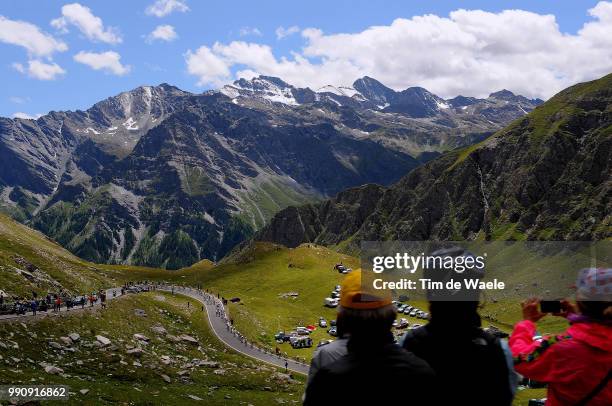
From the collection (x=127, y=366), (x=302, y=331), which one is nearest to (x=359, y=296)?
(x=127, y=366)

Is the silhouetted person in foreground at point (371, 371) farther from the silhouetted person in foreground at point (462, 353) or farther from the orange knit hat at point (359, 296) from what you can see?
the silhouetted person in foreground at point (462, 353)

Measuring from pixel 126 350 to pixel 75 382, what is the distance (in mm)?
13795

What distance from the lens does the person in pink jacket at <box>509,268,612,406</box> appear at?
7062mm

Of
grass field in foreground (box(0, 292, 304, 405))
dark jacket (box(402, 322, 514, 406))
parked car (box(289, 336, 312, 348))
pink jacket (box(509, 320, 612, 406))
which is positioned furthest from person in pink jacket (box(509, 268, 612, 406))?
parked car (box(289, 336, 312, 348))

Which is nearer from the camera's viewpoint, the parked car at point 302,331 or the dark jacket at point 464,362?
the dark jacket at point 464,362

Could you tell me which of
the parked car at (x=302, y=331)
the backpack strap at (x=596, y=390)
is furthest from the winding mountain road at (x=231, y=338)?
the backpack strap at (x=596, y=390)

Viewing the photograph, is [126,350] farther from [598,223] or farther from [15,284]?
[598,223]

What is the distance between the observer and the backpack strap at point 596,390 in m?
7.02

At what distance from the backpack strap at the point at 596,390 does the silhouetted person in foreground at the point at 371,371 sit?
2445mm

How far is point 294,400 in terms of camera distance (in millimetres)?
46188

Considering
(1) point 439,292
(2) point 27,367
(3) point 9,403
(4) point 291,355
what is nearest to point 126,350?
(2) point 27,367

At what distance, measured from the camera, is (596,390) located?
706cm

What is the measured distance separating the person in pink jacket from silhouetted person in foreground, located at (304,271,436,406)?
7.11ft

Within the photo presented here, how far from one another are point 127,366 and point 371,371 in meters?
42.8
